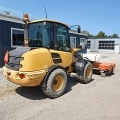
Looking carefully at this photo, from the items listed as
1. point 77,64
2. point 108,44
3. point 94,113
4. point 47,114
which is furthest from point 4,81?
point 108,44

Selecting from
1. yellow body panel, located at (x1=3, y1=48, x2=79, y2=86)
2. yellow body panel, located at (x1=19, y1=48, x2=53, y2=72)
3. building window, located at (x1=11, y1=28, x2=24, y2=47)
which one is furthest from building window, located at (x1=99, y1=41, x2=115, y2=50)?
yellow body panel, located at (x1=19, y1=48, x2=53, y2=72)

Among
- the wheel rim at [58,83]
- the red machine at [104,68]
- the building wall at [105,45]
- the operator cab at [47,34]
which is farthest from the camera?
the building wall at [105,45]

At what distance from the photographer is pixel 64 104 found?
521 cm

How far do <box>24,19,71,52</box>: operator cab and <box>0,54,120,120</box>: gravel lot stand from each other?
5.51 ft

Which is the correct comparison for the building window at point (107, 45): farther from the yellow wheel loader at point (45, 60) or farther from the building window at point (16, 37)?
the yellow wheel loader at point (45, 60)

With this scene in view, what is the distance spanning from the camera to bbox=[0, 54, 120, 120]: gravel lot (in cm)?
445

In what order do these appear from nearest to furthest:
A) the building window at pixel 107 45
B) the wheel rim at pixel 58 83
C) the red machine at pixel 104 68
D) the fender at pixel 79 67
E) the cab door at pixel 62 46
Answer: the wheel rim at pixel 58 83 → the cab door at pixel 62 46 → the fender at pixel 79 67 → the red machine at pixel 104 68 → the building window at pixel 107 45

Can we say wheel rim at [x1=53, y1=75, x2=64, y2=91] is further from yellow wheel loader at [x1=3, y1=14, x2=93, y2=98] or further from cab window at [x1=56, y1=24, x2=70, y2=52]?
cab window at [x1=56, y1=24, x2=70, y2=52]

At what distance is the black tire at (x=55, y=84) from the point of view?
5508mm

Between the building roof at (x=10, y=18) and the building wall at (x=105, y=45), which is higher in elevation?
the building roof at (x=10, y=18)

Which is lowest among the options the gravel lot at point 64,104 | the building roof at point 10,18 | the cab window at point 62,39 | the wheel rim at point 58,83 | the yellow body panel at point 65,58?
the gravel lot at point 64,104

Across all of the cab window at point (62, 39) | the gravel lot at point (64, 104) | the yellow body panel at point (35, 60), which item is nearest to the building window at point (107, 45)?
the gravel lot at point (64, 104)

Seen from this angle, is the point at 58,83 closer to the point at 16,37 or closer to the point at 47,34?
the point at 47,34

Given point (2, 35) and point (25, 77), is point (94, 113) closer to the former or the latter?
point (25, 77)
